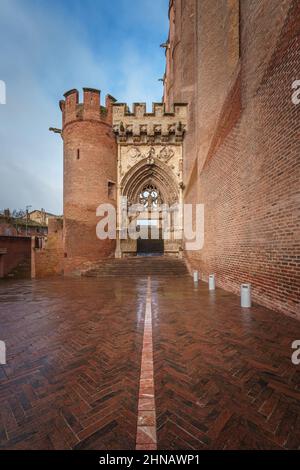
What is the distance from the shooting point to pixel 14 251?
12562 mm

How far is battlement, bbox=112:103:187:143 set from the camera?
13.0 m

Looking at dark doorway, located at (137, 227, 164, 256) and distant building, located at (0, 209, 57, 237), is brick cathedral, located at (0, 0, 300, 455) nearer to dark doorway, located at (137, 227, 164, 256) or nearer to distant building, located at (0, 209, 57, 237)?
dark doorway, located at (137, 227, 164, 256)

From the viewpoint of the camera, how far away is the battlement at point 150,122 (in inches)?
512

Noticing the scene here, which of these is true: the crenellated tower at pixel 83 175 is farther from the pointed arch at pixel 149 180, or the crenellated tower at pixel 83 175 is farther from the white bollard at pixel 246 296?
the white bollard at pixel 246 296

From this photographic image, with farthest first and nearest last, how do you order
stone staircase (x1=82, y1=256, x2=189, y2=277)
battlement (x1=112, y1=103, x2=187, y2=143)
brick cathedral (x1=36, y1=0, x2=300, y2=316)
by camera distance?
battlement (x1=112, y1=103, x2=187, y2=143) < stone staircase (x1=82, y1=256, x2=189, y2=277) < brick cathedral (x1=36, y1=0, x2=300, y2=316)

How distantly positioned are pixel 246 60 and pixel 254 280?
6.39m

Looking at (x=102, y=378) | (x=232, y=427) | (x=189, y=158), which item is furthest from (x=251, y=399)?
(x=189, y=158)

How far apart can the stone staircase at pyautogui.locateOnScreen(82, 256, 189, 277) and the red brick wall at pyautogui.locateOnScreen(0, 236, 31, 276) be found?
16.8 ft

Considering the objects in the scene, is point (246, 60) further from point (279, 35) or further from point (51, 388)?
point (51, 388)

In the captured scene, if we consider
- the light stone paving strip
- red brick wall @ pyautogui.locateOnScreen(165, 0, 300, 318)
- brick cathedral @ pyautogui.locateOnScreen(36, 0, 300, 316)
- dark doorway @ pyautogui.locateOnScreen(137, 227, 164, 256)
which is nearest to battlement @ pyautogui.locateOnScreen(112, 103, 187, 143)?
brick cathedral @ pyautogui.locateOnScreen(36, 0, 300, 316)

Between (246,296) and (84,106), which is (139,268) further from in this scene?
(84,106)

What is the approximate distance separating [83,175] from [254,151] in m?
9.61

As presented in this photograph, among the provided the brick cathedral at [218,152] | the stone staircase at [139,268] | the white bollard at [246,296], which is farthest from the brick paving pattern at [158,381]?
the stone staircase at [139,268]

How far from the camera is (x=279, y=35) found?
438 centimetres
